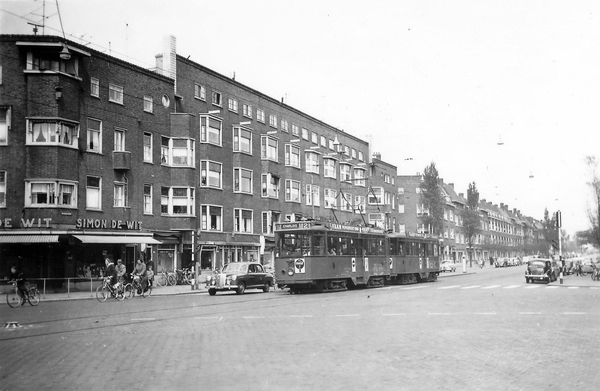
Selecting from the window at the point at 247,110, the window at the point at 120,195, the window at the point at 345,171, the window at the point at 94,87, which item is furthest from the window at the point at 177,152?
the window at the point at 345,171

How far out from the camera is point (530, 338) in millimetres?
11992

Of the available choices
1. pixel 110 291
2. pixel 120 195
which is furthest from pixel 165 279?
pixel 110 291

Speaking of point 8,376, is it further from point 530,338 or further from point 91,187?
point 91,187

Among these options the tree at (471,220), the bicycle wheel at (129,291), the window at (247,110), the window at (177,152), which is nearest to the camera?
the bicycle wheel at (129,291)

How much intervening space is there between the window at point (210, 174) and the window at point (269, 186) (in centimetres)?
589

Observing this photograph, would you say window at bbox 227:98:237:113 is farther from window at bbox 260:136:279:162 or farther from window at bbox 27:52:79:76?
window at bbox 27:52:79:76

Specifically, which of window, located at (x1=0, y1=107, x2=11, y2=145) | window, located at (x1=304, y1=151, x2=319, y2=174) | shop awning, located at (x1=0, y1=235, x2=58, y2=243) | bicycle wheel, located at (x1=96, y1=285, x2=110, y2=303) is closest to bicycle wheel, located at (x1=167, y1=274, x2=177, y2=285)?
shop awning, located at (x1=0, y1=235, x2=58, y2=243)

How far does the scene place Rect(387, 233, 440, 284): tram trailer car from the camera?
1425 inches

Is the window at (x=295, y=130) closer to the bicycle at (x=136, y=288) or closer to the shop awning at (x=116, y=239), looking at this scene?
the shop awning at (x=116, y=239)

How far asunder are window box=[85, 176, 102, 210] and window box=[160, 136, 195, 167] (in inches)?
240

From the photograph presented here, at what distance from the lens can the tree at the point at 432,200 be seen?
7631cm

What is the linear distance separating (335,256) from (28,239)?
50.9ft

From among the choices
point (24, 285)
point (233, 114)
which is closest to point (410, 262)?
point (233, 114)

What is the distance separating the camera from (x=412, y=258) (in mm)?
38812
